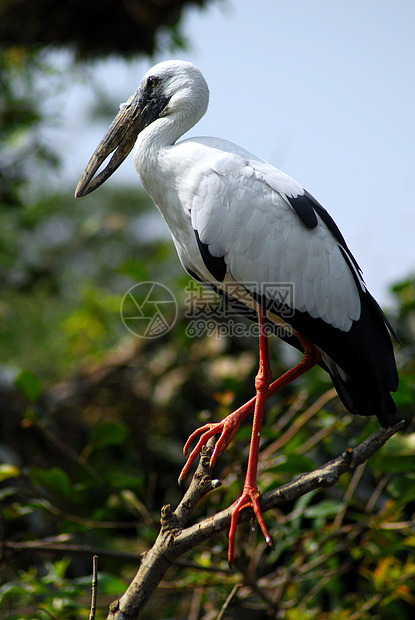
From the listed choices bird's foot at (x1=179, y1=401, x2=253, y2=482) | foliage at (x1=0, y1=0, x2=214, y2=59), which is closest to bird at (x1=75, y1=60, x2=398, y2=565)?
bird's foot at (x1=179, y1=401, x2=253, y2=482)

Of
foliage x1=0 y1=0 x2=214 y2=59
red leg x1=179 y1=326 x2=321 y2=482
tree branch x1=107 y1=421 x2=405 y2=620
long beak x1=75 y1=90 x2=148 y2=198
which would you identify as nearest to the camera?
tree branch x1=107 y1=421 x2=405 y2=620

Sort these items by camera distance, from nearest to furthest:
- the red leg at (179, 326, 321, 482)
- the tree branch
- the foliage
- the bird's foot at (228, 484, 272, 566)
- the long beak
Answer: the tree branch, the bird's foot at (228, 484, 272, 566), the red leg at (179, 326, 321, 482), the long beak, the foliage

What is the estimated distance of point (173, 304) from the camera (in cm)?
482

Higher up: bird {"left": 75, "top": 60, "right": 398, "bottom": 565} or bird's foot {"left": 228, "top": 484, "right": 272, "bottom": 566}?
bird {"left": 75, "top": 60, "right": 398, "bottom": 565}

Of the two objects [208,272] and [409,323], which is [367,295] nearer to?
[208,272]

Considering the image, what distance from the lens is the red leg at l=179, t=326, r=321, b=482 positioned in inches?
91.7

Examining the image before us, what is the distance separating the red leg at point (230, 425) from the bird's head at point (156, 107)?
1.15m

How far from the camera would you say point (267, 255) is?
2.46m

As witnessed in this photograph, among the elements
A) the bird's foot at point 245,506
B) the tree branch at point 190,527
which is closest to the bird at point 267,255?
the bird's foot at point 245,506

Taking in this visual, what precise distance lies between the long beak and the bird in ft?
0.11

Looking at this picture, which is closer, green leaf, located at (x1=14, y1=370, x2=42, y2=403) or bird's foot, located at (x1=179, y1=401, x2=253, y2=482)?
bird's foot, located at (x1=179, y1=401, x2=253, y2=482)

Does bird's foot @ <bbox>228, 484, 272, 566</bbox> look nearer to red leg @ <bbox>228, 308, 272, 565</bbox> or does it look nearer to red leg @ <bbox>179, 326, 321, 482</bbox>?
Answer: red leg @ <bbox>228, 308, 272, 565</bbox>

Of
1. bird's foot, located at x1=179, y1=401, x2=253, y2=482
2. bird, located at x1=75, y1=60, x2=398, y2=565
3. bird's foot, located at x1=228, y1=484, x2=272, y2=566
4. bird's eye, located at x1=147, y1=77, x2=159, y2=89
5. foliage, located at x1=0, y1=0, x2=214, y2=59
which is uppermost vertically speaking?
foliage, located at x1=0, y1=0, x2=214, y2=59

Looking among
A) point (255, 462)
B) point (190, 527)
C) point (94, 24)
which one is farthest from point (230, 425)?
point (94, 24)
